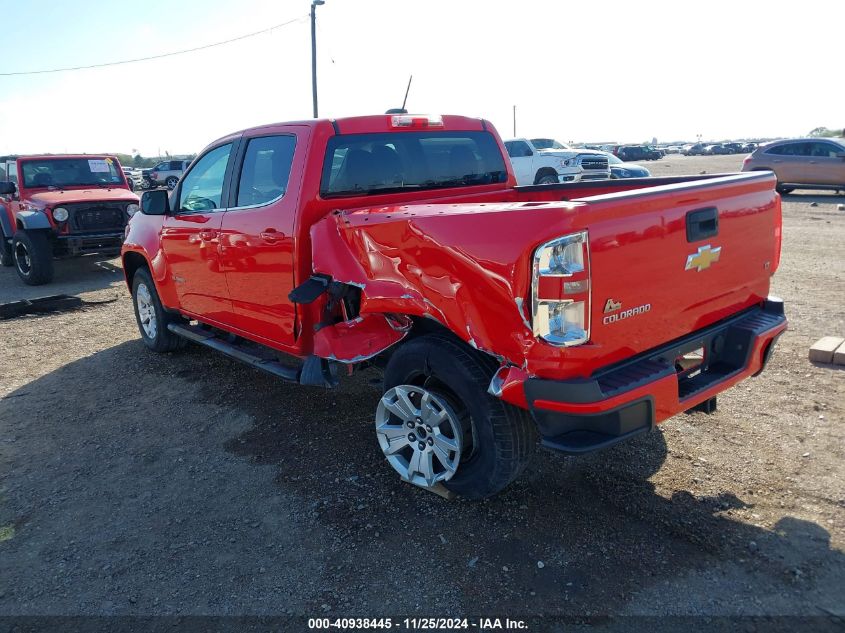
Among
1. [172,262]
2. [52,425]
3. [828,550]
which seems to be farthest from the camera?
[172,262]

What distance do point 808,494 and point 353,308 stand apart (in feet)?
9.00

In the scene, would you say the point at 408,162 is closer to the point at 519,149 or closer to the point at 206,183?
the point at 206,183

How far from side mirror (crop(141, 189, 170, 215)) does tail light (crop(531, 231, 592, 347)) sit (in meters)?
3.82

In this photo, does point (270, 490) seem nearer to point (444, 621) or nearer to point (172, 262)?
point (444, 621)

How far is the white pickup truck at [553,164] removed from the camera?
18344mm

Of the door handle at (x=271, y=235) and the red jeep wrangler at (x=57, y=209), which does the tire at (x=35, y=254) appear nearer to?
the red jeep wrangler at (x=57, y=209)

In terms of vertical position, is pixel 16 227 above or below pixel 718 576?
above

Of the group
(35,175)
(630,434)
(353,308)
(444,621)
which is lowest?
(444,621)

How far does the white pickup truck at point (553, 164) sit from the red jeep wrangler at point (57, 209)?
10920mm

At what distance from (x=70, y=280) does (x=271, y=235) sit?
8.22 meters

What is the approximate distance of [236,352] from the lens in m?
4.95

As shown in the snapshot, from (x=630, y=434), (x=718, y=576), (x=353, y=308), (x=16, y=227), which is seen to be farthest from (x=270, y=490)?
(x=16, y=227)

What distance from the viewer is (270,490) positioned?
12.4 ft

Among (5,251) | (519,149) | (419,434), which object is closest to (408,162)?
(419,434)
